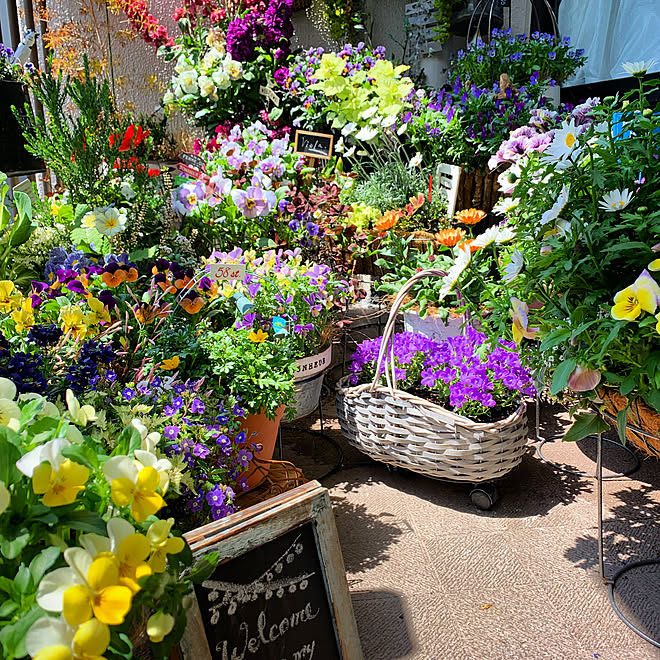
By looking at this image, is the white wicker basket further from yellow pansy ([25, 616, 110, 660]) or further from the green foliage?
yellow pansy ([25, 616, 110, 660])

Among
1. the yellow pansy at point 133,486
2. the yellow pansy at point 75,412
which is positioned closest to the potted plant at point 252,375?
the yellow pansy at point 75,412

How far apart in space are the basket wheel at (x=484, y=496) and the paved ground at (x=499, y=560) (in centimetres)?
3

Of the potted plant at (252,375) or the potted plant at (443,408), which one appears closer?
the potted plant at (252,375)

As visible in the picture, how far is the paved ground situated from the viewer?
159cm

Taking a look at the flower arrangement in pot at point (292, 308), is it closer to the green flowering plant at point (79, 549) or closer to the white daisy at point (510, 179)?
the white daisy at point (510, 179)

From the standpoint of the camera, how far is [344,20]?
13.9 feet

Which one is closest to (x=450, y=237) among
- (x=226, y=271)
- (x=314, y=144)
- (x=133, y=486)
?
(x=226, y=271)

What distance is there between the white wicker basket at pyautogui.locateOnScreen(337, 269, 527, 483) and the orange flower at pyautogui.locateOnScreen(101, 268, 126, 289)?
904 mm

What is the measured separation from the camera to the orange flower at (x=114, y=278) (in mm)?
1476

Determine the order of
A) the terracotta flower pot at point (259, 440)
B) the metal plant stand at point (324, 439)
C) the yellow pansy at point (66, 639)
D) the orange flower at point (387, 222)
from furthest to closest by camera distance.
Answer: the orange flower at point (387, 222)
the metal plant stand at point (324, 439)
the terracotta flower pot at point (259, 440)
the yellow pansy at point (66, 639)

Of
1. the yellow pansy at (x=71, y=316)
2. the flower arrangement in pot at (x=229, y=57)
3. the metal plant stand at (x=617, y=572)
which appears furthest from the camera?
the flower arrangement in pot at (x=229, y=57)

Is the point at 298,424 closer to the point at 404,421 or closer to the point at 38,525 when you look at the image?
the point at 404,421

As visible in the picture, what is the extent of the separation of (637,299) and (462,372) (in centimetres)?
102

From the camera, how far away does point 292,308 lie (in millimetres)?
2133
